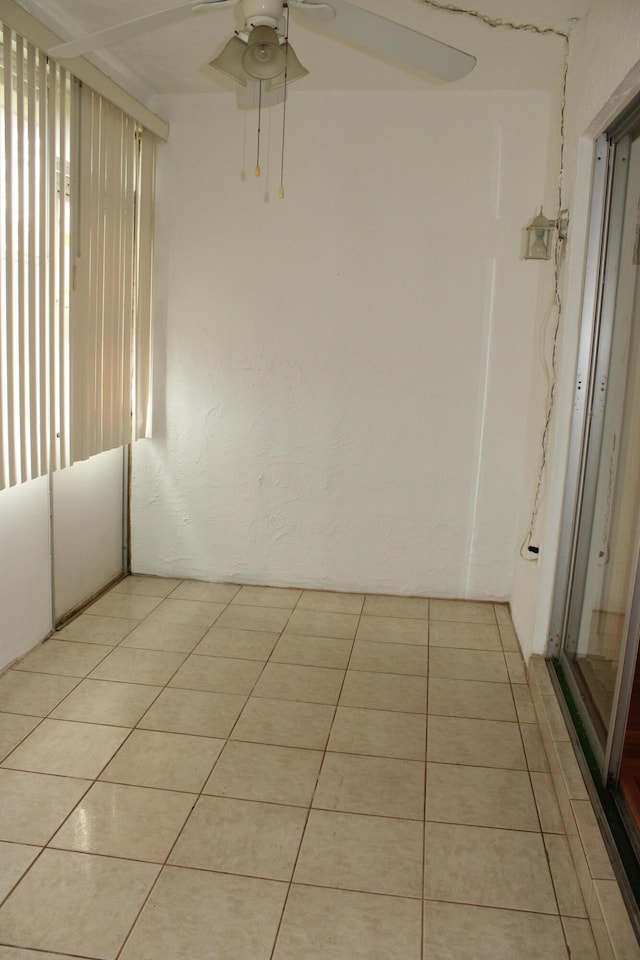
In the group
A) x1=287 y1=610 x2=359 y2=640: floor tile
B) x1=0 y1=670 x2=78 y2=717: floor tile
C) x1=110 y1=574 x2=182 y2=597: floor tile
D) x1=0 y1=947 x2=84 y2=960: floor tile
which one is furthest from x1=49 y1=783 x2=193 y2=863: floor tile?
x1=110 y1=574 x2=182 y2=597: floor tile

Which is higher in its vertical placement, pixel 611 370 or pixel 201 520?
pixel 611 370

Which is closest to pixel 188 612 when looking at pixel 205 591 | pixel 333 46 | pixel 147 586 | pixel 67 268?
pixel 205 591

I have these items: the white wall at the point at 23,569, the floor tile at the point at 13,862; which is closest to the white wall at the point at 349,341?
the white wall at the point at 23,569

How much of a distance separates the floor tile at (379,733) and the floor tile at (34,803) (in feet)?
2.95

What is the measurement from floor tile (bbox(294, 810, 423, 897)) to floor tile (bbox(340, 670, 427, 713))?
28.3 inches

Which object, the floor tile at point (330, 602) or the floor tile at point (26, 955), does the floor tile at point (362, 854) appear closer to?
the floor tile at point (26, 955)

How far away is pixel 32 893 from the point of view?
196 cm

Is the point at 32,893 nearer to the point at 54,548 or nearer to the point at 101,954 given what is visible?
the point at 101,954

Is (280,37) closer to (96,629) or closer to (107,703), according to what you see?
(107,703)

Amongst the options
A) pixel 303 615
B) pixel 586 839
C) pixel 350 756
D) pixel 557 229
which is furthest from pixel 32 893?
pixel 557 229

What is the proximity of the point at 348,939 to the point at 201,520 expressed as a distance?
2735 millimetres

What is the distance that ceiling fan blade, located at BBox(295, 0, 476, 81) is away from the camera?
6.28 feet

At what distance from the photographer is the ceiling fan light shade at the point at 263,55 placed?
1.93m

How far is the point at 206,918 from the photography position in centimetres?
190
